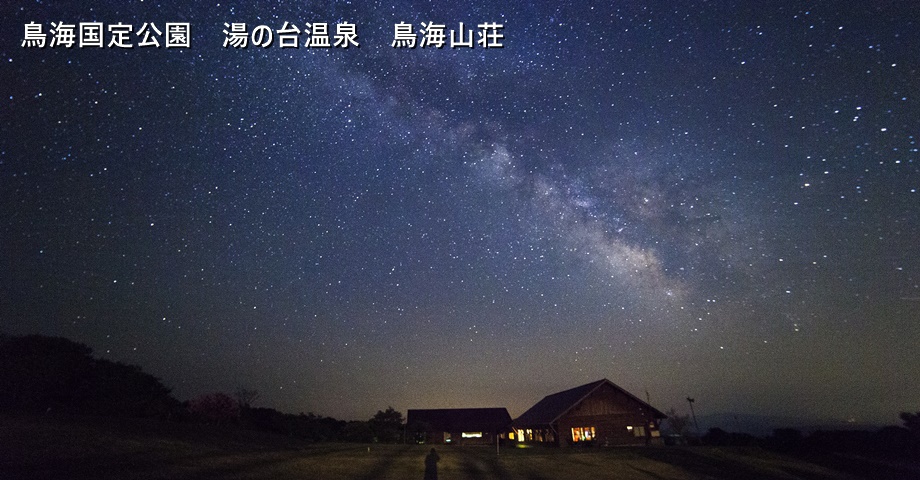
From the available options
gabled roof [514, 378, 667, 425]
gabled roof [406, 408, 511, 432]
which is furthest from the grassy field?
gabled roof [406, 408, 511, 432]

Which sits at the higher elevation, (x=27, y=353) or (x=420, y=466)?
(x=27, y=353)

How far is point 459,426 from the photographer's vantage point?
61.4m

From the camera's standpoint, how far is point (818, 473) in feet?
82.7

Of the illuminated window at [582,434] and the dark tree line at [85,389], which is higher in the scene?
the dark tree line at [85,389]

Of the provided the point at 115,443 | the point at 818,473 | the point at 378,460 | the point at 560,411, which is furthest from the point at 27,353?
the point at 818,473

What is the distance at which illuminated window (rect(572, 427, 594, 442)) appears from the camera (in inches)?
1613

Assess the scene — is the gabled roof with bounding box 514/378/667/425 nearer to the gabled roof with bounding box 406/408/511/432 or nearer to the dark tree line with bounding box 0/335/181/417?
the gabled roof with bounding box 406/408/511/432

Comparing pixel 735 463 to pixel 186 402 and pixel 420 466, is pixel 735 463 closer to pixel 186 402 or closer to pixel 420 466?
pixel 420 466

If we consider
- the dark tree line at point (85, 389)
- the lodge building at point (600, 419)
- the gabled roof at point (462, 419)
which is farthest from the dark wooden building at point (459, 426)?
the dark tree line at point (85, 389)

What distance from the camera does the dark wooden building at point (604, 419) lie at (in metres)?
40.9

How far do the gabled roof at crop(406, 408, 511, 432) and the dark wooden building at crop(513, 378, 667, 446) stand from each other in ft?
66.3

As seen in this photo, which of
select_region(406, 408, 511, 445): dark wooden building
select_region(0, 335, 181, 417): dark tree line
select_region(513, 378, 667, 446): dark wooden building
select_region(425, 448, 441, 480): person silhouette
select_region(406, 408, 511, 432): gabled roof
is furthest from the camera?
select_region(406, 408, 511, 432): gabled roof

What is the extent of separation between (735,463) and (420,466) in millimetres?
17604

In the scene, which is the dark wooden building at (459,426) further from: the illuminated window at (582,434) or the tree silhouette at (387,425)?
the illuminated window at (582,434)
